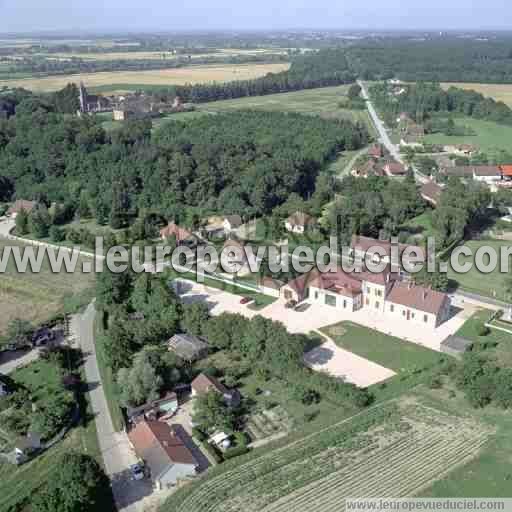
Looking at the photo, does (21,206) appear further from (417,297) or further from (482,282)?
(482,282)

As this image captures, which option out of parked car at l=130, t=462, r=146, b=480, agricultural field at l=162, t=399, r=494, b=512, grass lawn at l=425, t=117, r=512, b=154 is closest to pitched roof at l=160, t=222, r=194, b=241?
agricultural field at l=162, t=399, r=494, b=512

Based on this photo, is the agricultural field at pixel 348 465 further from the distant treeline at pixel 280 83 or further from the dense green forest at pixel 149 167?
the distant treeline at pixel 280 83

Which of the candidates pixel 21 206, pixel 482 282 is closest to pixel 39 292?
pixel 21 206

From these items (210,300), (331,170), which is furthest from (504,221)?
(210,300)

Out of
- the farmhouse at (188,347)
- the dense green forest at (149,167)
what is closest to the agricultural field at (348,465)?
the farmhouse at (188,347)

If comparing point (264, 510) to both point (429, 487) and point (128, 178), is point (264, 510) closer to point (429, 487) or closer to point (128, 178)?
point (429, 487)

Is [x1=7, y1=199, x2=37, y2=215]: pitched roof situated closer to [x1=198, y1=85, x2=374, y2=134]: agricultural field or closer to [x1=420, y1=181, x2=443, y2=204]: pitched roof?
[x1=420, y1=181, x2=443, y2=204]: pitched roof
